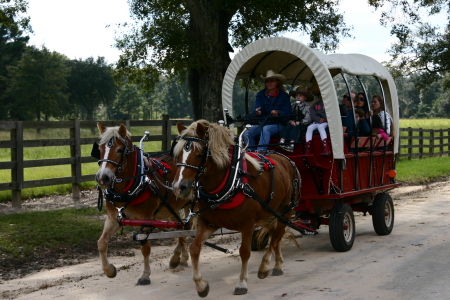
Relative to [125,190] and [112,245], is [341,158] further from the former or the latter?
[112,245]

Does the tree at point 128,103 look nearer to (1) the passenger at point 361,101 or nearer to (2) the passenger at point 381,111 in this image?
(2) the passenger at point 381,111

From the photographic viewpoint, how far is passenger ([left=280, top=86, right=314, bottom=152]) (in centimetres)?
796

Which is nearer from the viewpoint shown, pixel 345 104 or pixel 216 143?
pixel 216 143

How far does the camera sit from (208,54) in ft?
43.1

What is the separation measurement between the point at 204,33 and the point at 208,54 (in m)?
0.55

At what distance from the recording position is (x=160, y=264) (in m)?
7.36

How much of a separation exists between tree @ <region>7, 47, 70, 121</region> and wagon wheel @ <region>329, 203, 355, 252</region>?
150ft

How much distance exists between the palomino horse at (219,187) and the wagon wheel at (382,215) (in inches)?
124

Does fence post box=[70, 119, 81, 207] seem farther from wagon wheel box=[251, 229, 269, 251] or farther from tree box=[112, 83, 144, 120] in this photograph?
tree box=[112, 83, 144, 120]

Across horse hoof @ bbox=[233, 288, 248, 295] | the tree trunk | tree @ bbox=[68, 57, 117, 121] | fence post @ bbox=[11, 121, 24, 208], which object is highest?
tree @ bbox=[68, 57, 117, 121]

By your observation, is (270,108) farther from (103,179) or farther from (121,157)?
(103,179)

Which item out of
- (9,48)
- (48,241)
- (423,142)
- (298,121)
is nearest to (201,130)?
(298,121)

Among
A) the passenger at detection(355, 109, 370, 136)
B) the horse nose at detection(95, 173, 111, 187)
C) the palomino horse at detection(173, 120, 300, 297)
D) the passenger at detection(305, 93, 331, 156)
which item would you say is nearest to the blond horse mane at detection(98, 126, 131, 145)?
the horse nose at detection(95, 173, 111, 187)

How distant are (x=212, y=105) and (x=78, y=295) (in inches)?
311
